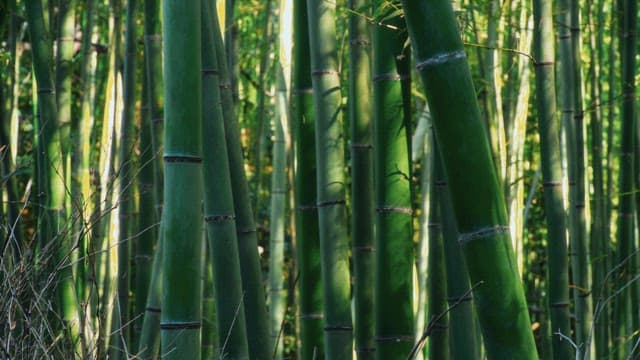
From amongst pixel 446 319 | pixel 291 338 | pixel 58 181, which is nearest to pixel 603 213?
pixel 446 319

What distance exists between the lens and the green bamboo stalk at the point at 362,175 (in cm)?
257

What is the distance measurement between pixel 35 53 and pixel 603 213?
2.55 m

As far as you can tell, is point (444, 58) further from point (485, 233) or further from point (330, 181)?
point (330, 181)

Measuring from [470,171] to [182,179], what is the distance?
56cm

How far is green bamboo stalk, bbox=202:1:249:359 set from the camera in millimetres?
2098

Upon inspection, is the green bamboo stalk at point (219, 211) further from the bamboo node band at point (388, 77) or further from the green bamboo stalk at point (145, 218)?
the green bamboo stalk at point (145, 218)

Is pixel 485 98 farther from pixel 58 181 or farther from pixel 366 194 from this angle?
pixel 58 181

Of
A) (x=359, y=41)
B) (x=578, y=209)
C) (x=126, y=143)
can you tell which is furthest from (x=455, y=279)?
(x=126, y=143)

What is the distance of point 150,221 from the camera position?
10.7ft

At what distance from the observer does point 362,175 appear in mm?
2592

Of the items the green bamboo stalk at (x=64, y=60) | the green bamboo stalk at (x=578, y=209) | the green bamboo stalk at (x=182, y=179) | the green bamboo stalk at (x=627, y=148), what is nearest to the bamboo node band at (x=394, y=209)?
the green bamboo stalk at (x=182, y=179)

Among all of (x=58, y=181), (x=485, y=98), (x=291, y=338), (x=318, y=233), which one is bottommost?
(x=291, y=338)

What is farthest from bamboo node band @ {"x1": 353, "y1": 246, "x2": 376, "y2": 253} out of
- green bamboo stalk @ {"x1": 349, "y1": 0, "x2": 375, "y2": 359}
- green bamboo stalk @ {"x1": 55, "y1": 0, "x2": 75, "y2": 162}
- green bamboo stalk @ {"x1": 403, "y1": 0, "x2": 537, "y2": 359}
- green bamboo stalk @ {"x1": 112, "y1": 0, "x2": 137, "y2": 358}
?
green bamboo stalk @ {"x1": 403, "y1": 0, "x2": 537, "y2": 359}

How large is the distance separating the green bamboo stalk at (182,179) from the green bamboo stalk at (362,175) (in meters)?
0.85
